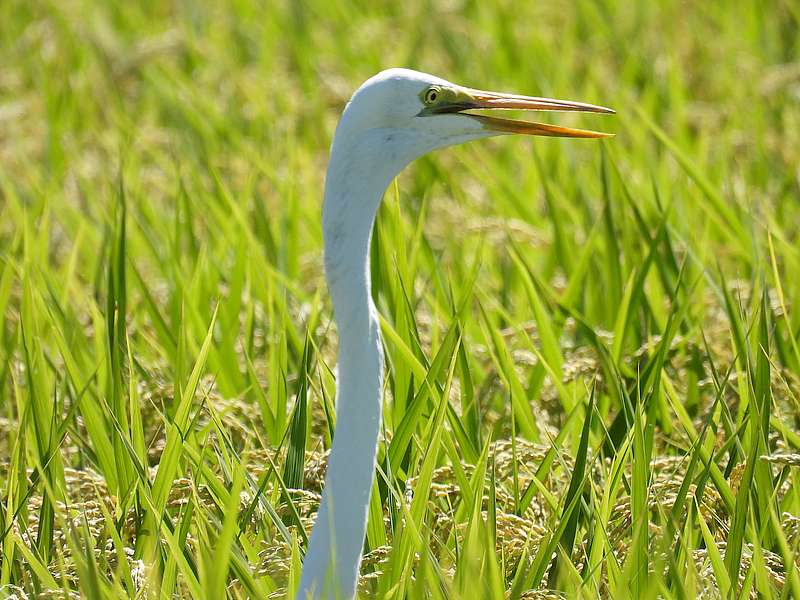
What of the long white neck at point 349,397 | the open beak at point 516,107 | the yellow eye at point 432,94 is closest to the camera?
the long white neck at point 349,397

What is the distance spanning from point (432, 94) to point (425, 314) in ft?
5.48

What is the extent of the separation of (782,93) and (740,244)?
1.71m

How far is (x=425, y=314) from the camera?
148 inches

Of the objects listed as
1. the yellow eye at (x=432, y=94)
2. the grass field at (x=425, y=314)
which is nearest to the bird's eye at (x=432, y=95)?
the yellow eye at (x=432, y=94)

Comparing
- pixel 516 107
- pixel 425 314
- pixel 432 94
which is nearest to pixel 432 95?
pixel 432 94

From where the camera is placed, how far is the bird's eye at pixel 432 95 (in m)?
2.13

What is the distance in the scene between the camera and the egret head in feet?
6.72

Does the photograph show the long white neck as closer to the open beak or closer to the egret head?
the egret head

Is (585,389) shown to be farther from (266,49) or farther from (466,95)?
(266,49)

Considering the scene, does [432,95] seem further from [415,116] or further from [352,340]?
[352,340]

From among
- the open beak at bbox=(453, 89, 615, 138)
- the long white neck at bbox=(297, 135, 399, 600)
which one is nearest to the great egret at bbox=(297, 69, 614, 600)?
the long white neck at bbox=(297, 135, 399, 600)

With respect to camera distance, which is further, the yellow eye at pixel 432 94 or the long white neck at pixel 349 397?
the yellow eye at pixel 432 94

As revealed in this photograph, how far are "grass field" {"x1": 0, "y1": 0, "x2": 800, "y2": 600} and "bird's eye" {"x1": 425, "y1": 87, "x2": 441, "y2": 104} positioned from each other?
473 mm

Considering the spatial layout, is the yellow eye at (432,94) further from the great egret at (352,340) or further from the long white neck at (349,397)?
the long white neck at (349,397)
